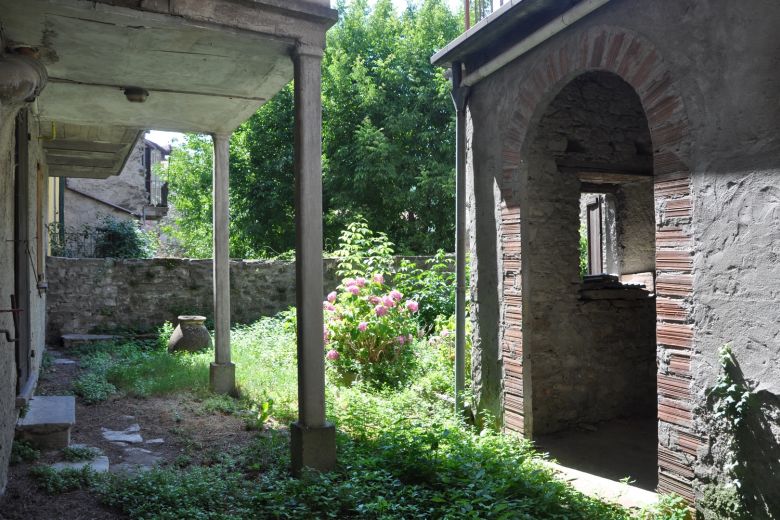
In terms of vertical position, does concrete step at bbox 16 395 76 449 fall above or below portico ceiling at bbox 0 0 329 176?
below

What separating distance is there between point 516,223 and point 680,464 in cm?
228

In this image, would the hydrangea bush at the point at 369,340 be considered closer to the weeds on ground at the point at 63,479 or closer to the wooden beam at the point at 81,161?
the weeds on ground at the point at 63,479

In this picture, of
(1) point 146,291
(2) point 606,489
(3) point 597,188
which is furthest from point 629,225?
(1) point 146,291

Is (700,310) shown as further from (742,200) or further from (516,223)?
(516,223)

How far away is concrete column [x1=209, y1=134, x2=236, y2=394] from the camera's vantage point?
7145 mm

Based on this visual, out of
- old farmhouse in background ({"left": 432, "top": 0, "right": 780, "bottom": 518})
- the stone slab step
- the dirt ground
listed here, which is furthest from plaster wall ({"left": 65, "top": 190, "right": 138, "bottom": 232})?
old farmhouse in background ({"left": 432, "top": 0, "right": 780, "bottom": 518})

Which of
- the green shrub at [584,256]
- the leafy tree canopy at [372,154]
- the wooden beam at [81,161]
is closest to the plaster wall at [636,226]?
the green shrub at [584,256]

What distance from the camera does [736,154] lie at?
3.39 metres

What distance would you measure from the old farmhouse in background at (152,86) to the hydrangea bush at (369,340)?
276cm

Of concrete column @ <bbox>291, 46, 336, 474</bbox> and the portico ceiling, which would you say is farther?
concrete column @ <bbox>291, 46, 336, 474</bbox>

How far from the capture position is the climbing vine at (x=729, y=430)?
3357mm

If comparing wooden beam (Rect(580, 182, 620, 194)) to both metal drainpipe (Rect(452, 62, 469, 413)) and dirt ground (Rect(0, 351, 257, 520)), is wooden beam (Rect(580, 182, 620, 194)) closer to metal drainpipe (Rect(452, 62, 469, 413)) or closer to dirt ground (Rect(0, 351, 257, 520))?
metal drainpipe (Rect(452, 62, 469, 413))

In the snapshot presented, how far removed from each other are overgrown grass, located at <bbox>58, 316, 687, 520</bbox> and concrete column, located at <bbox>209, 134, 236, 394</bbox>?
1.84 feet

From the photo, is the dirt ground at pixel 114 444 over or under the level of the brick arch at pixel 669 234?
under
